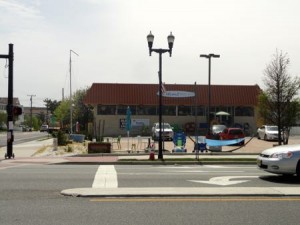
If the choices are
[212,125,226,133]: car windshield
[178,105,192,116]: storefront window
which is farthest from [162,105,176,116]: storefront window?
[212,125,226,133]: car windshield

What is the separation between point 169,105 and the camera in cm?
5491

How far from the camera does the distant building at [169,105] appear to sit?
176 ft

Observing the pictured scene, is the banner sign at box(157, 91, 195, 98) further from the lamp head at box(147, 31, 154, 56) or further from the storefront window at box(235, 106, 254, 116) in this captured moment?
the lamp head at box(147, 31, 154, 56)

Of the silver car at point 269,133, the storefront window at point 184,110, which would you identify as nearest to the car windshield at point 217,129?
the silver car at point 269,133

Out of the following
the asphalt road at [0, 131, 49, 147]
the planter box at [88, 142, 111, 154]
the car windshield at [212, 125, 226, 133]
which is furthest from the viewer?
the asphalt road at [0, 131, 49, 147]

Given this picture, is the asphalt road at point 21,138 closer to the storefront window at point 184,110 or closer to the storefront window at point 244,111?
the storefront window at point 184,110

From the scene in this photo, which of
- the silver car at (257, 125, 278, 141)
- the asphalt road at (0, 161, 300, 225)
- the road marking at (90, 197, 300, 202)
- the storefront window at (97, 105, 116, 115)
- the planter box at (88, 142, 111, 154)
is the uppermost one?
the storefront window at (97, 105, 116, 115)

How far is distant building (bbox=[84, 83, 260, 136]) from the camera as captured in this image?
53.6 m

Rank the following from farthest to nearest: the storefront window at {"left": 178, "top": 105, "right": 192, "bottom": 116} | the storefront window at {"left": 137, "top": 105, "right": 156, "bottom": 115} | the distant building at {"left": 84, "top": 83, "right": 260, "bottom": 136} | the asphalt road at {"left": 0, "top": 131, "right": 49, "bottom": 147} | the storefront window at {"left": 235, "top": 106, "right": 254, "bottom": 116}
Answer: the storefront window at {"left": 235, "top": 106, "right": 254, "bottom": 116} → the storefront window at {"left": 178, "top": 105, "right": 192, "bottom": 116} → the storefront window at {"left": 137, "top": 105, "right": 156, "bottom": 115} → the distant building at {"left": 84, "top": 83, "right": 260, "bottom": 136} → the asphalt road at {"left": 0, "top": 131, "right": 49, "bottom": 147}

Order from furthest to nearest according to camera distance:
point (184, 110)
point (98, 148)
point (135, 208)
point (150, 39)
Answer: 1. point (184, 110)
2. point (98, 148)
3. point (150, 39)
4. point (135, 208)

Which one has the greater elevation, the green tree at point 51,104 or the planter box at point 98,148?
the green tree at point 51,104

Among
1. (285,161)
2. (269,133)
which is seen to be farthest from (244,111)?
(285,161)

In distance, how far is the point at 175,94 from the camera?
54.2m

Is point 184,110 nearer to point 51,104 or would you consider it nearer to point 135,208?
point 135,208
